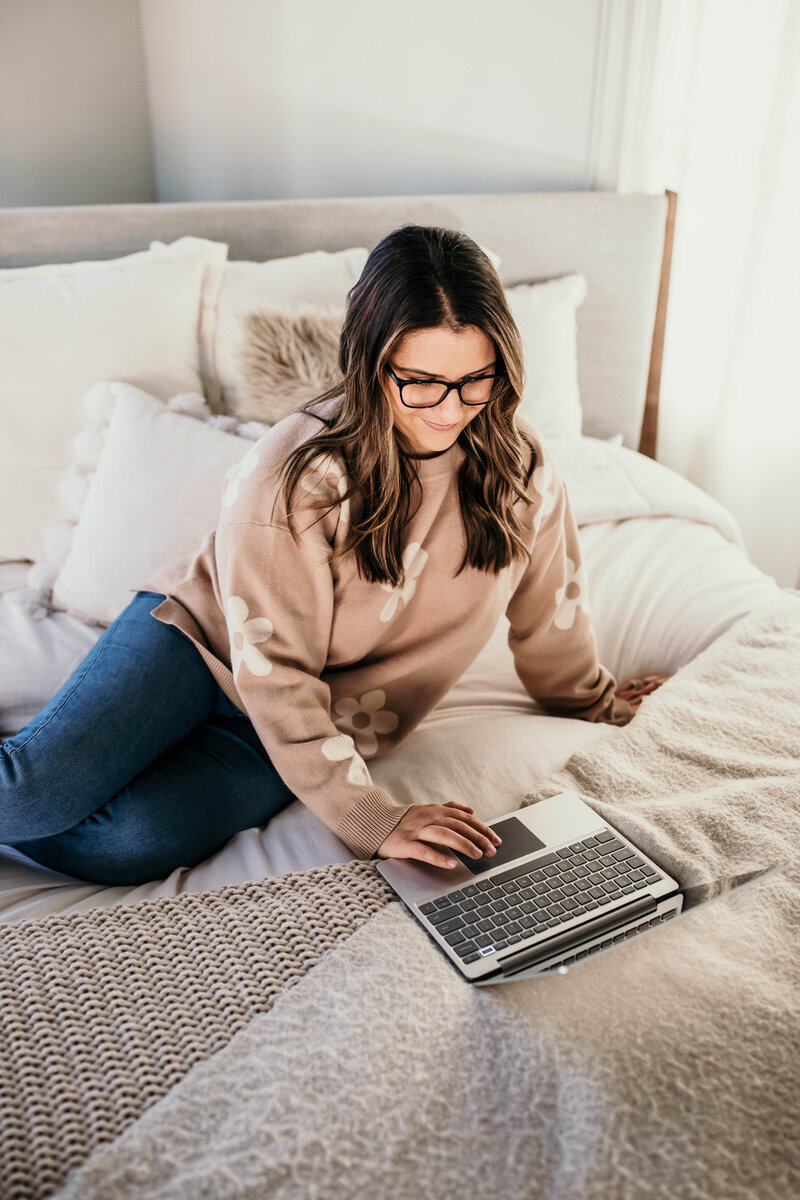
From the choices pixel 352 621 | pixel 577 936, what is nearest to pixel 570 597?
pixel 352 621

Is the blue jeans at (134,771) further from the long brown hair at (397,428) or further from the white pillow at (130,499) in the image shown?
the long brown hair at (397,428)

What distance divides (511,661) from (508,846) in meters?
0.60

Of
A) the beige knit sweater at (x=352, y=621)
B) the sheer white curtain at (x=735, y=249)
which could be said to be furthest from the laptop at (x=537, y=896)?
the sheer white curtain at (x=735, y=249)

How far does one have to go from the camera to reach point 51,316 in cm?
172

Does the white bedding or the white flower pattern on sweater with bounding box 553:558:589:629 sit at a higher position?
the white flower pattern on sweater with bounding box 553:558:589:629

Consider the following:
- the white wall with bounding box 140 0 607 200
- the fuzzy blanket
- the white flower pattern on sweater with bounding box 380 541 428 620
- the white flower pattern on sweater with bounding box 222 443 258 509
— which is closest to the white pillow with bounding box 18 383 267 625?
the white flower pattern on sweater with bounding box 222 443 258 509

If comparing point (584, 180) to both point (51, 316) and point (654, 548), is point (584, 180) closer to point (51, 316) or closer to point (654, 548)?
point (654, 548)

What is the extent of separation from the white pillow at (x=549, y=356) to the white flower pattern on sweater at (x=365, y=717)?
943 millimetres

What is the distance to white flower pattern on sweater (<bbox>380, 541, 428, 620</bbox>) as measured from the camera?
3.80 feet

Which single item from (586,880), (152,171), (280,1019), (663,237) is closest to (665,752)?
(586,880)

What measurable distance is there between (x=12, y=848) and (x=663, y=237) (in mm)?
1913

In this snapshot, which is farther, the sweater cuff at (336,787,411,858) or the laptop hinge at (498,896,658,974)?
the sweater cuff at (336,787,411,858)

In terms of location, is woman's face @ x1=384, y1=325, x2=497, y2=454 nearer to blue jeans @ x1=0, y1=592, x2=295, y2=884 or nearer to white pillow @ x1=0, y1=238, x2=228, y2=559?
blue jeans @ x1=0, y1=592, x2=295, y2=884

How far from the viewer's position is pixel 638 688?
4.74 feet
